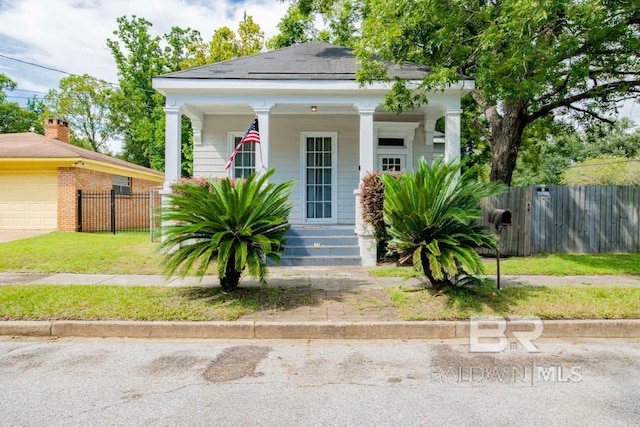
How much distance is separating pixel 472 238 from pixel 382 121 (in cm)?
688

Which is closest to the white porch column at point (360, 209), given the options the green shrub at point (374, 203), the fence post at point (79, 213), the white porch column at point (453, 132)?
the green shrub at point (374, 203)

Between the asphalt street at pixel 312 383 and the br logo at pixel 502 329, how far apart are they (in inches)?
6.7

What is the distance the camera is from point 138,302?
5.45 meters

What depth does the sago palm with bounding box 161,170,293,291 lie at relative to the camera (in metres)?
5.22

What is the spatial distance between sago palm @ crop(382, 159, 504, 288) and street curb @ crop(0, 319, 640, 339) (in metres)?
0.76

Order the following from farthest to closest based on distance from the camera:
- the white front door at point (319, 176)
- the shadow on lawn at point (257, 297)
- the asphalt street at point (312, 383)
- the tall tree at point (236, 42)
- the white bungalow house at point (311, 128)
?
the tall tree at point (236, 42) < the white front door at point (319, 176) < the white bungalow house at point (311, 128) < the shadow on lawn at point (257, 297) < the asphalt street at point (312, 383)

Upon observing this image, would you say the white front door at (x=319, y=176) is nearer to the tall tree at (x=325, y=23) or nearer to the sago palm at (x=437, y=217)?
the tall tree at (x=325, y=23)

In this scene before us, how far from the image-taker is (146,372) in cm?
373

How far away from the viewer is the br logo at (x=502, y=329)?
467 centimetres

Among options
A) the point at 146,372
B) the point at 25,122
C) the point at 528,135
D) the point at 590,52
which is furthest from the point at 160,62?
the point at 146,372

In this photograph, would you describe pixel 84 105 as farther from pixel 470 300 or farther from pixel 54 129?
pixel 470 300

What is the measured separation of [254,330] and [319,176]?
735cm

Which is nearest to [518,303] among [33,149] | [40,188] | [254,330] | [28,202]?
[254,330]

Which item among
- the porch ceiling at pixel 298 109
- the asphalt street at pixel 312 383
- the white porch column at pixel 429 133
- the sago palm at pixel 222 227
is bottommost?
the asphalt street at pixel 312 383
